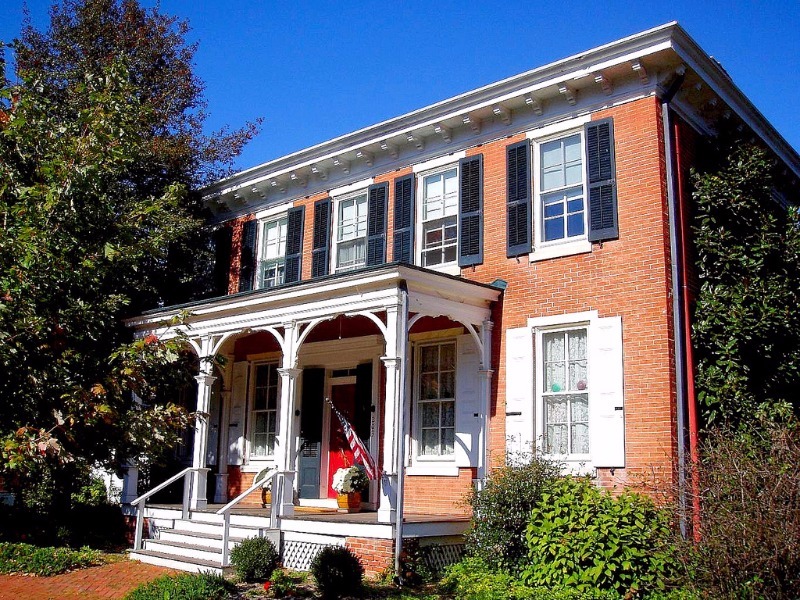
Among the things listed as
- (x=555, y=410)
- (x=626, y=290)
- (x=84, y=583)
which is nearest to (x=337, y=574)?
(x=84, y=583)

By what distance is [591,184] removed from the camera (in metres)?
12.2

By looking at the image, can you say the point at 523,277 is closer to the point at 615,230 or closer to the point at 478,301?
the point at 478,301

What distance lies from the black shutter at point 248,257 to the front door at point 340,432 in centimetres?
340

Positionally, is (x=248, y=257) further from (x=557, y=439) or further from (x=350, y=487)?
(x=557, y=439)

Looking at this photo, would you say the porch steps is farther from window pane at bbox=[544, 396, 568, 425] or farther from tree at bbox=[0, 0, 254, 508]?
window pane at bbox=[544, 396, 568, 425]

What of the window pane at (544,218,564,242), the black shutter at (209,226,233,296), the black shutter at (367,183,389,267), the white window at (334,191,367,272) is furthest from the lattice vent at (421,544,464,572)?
the black shutter at (209,226,233,296)

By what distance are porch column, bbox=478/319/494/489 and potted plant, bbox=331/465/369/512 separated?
2.01 metres

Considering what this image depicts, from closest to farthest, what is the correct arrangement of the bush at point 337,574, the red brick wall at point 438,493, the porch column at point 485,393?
the bush at point 337,574 → the porch column at point 485,393 → the red brick wall at point 438,493

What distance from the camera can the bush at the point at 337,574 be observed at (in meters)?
9.66

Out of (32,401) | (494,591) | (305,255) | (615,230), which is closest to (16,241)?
(32,401)

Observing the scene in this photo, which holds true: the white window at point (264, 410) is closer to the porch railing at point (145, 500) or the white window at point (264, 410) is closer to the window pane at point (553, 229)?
the porch railing at point (145, 500)

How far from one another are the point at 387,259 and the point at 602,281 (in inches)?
172

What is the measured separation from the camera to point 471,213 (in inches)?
536

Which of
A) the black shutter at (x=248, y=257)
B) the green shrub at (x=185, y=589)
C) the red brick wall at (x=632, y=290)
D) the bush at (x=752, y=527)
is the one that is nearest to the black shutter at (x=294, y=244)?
the black shutter at (x=248, y=257)
